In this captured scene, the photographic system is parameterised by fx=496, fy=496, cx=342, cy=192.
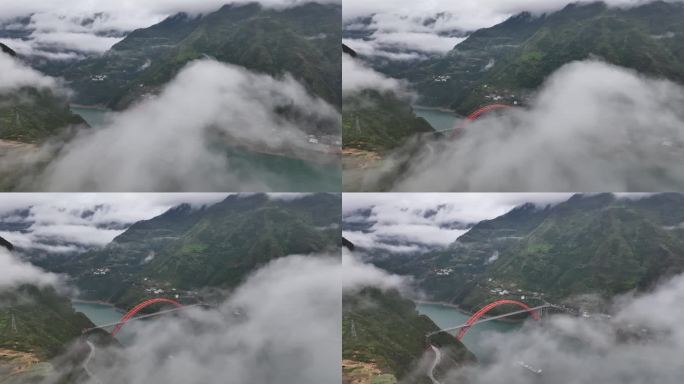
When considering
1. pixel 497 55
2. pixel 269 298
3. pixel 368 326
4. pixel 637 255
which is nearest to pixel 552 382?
pixel 637 255

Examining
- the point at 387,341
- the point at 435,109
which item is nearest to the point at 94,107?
the point at 435,109

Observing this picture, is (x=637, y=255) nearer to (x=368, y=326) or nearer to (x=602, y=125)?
(x=602, y=125)

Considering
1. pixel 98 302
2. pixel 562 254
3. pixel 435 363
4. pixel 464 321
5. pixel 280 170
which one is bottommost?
pixel 435 363

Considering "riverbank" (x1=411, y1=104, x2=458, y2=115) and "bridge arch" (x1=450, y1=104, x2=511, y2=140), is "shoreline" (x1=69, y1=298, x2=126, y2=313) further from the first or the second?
"bridge arch" (x1=450, y1=104, x2=511, y2=140)

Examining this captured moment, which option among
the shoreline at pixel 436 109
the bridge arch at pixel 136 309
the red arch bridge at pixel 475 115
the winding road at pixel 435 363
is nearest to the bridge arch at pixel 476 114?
the red arch bridge at pixel 475 115

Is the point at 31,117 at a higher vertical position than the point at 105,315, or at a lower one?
higher

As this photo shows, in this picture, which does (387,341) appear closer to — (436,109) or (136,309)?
(436,109)
